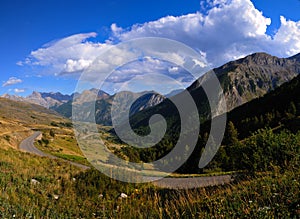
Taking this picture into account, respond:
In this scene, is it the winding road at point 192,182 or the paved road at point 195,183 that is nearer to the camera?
the paved road at point 195,183

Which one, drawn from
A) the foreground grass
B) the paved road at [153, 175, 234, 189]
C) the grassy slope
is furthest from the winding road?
the grassy slope

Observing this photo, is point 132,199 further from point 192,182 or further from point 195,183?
point 192,182

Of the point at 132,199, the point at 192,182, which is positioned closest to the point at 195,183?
the point at 192,182

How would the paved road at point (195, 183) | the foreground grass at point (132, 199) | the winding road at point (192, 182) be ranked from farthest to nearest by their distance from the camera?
1. the winding road at point (192, 182)
2. the paved road at point (195, 183)
3. the foreground grass at point (132, 199)

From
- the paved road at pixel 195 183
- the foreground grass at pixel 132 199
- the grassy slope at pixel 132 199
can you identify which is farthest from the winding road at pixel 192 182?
the grassy slope at pixel 132 199

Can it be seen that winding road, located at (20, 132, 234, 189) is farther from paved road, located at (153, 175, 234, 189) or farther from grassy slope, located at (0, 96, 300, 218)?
grassy slope, located at (0, 96, 300, 218)

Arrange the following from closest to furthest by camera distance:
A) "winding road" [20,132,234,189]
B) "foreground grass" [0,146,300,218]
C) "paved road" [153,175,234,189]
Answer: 1. "foreground grass" [0,146,300,218]
2. "paved road" [153,175,234,189]
3. "winding road" [20,132,234,189]

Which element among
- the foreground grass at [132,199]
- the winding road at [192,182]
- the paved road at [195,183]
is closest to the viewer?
the foreground grass at [132,199]

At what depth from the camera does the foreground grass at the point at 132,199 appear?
592cm

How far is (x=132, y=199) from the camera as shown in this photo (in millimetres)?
11758

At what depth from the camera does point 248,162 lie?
1700 centimetres

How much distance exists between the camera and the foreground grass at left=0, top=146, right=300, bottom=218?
5922 millimetres

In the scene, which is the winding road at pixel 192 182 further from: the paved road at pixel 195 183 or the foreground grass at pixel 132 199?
the foreground grass at pixel 132 199

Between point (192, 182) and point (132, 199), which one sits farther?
point (192, 182)
